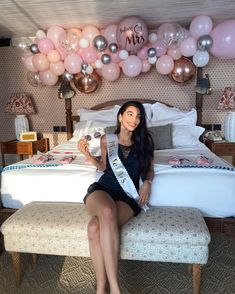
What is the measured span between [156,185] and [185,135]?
1.30 m

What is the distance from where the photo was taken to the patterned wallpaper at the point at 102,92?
3786mm

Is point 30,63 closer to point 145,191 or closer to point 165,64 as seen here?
point 165,64

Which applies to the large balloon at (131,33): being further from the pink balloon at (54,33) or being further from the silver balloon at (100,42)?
the pink balloon at (54,33)

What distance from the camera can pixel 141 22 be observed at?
3.19 meters

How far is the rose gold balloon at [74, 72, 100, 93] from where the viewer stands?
375cm

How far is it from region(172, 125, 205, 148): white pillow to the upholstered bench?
131 cm

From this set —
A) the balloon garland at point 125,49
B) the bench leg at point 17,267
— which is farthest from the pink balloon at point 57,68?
the bench leg at point 17,267

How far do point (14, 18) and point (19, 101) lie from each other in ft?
3.76

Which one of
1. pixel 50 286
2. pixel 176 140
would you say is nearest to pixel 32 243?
pixel 50 286

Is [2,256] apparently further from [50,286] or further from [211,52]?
[211,52]

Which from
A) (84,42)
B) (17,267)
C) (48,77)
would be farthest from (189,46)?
(17,267)

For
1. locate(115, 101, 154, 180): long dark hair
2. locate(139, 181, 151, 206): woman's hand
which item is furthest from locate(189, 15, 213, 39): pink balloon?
locate(139, 181, 151, 206): woman's hand

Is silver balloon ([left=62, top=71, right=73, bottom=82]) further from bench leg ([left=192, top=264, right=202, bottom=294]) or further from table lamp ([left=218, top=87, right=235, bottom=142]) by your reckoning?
bench leg ([left=192, top=264, right=202, bottom=294])

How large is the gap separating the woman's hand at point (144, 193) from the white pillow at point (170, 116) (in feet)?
5.10
